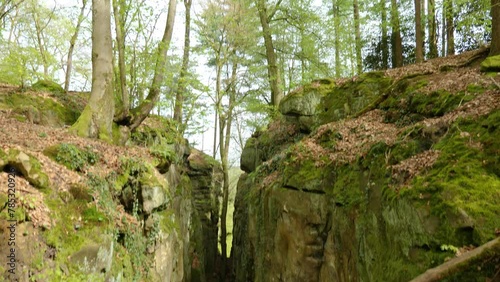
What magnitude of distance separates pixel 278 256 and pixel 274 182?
2240 mm

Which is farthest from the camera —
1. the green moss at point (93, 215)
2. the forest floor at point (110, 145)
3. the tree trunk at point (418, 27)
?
the tree trunk at point (418, 27)

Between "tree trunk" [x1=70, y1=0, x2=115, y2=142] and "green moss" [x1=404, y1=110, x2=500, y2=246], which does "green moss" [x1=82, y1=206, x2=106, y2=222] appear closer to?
"tree trunk" [x1=70, y1=0, x2=115, y2=142]

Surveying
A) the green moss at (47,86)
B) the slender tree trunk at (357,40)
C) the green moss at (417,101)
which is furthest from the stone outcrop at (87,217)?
the slender tree trunk at (357,40)

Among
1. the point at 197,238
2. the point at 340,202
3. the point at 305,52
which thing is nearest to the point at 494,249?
the point at 340,202

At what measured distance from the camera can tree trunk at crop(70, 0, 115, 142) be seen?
9.95 metres

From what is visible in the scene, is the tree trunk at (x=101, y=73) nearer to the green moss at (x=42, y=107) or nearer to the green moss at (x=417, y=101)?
the green moss at (x=42, y=107)

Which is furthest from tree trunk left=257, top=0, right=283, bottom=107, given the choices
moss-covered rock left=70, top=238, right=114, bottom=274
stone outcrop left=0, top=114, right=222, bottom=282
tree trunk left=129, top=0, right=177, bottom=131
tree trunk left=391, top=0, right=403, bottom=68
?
moss-covered rock left=70, top=238, right=114, bottom=274

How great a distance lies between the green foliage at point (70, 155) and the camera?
732 centimetres

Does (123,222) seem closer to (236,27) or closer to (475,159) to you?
(475,159)

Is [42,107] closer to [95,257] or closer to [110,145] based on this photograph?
[110,145]

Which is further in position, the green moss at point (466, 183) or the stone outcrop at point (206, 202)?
the stone outcrop at point (206, 202)

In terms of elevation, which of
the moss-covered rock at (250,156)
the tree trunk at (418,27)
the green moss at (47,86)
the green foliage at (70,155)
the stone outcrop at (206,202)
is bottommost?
the stone outcrop at (206,202)

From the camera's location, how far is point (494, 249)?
317 centimetres

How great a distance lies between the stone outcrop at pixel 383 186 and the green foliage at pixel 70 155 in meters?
5.31
